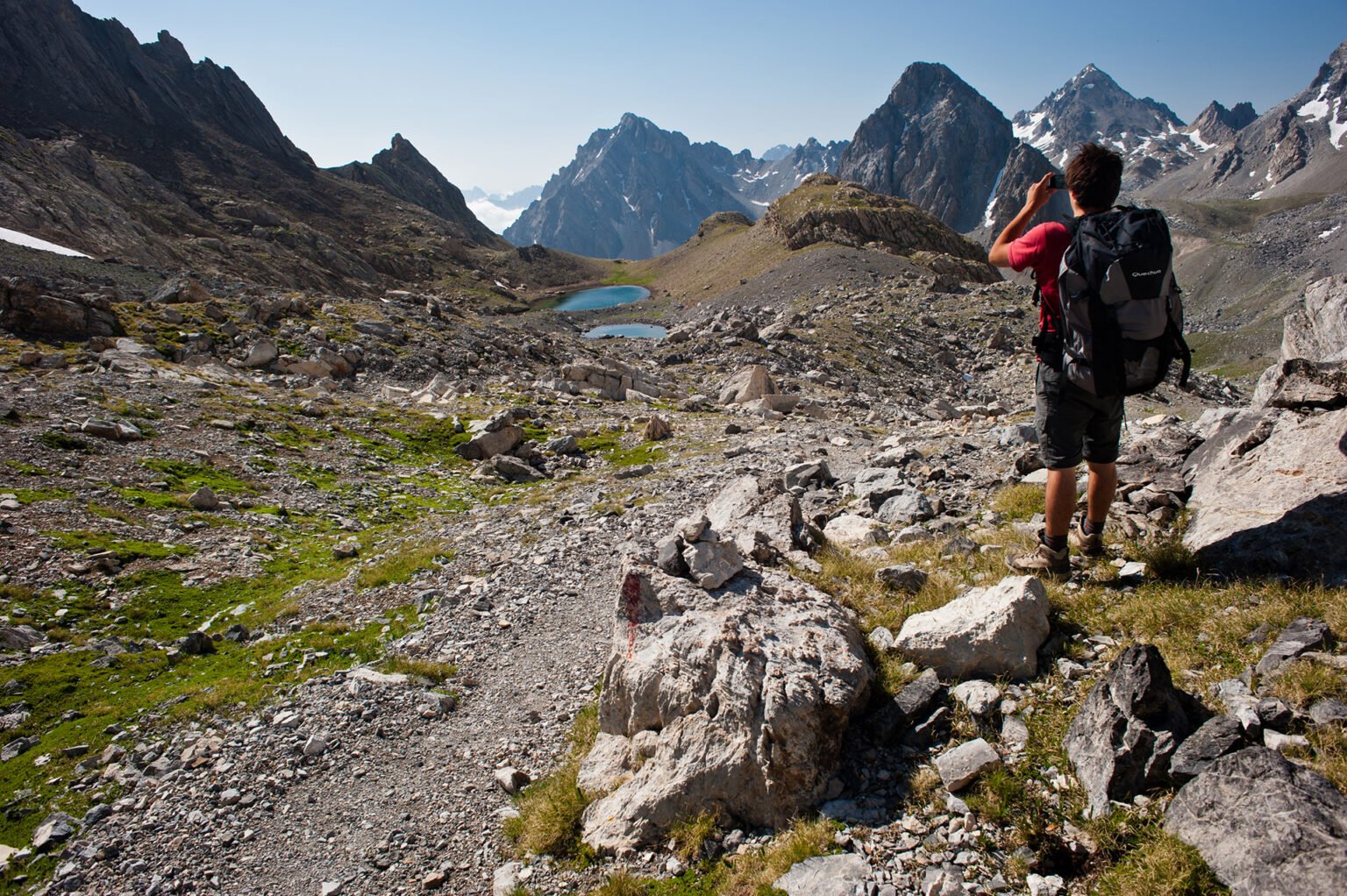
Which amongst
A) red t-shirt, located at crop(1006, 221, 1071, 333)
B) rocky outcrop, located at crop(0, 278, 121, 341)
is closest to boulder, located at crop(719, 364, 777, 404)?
red t-shirt, located at crop(1006, 221, 1071, 333)

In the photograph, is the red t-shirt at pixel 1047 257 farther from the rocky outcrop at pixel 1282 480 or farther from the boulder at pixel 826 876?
the boulder at pixel 826 876

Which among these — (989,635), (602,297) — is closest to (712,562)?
(989,635)

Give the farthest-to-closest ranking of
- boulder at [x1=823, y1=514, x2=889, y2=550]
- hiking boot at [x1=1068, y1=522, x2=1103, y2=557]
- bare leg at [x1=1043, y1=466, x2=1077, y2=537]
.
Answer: boulder at [x1=823, y1=514, x2=889, y2=550] → hiking boot at [x1=1068, y1=522, x2=1103, y2=557] → bare leg at [x1=1043, y1=466, x2=1077, y2=537]

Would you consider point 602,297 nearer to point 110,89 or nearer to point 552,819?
point 110,89

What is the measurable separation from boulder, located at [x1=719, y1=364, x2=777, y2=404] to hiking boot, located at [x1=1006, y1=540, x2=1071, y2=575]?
2832 cm

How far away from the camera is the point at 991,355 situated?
5297 cm

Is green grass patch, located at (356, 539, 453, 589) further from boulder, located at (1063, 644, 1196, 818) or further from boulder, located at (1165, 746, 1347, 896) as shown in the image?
boulder, located at (1165, 746, 1347, 896)

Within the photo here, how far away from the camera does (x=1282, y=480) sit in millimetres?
6641

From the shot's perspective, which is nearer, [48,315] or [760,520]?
[760,520]

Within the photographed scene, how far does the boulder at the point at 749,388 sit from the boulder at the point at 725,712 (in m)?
29.2

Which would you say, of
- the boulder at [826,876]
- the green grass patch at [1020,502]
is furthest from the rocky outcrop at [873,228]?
the boulder at [826,876]

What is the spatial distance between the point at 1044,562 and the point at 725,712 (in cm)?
417

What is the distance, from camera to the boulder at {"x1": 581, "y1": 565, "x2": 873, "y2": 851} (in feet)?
18.4

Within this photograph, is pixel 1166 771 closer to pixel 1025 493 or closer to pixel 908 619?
pixel 908 619
